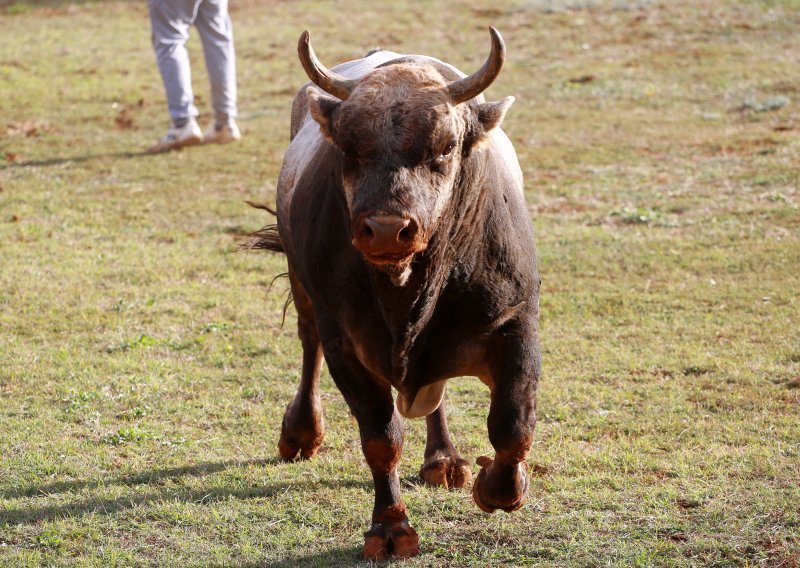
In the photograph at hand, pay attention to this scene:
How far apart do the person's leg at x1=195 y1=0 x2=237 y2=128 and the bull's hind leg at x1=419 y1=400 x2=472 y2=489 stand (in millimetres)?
7771

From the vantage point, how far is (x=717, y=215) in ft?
32.8

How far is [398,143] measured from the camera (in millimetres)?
3947

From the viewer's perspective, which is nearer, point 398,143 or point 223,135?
point 398,143

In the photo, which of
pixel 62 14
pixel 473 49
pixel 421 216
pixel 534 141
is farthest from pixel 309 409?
pixel 62 14

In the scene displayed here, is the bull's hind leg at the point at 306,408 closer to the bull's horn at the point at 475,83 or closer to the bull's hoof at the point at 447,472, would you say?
the bull's hoof at the point at 447,472

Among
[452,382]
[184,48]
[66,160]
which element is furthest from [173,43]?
[452,382]

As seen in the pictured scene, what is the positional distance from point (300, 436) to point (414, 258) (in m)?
1.83

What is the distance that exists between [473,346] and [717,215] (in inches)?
236

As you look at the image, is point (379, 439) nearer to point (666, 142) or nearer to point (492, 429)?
point (492, 429)

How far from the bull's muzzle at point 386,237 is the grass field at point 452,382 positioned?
1506 millimetres

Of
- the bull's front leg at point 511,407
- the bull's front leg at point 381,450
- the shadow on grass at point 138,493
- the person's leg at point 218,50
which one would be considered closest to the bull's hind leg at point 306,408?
the shadow on grass at point 138,493

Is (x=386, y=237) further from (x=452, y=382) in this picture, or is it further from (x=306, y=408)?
(x=452, y=382)

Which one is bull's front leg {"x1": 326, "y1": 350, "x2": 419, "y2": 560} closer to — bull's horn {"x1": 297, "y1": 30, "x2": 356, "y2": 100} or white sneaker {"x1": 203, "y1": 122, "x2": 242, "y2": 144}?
bull's horn {"x1": 297, "y1": 30, "x2": 356, "y2": 100}

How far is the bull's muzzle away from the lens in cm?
379
